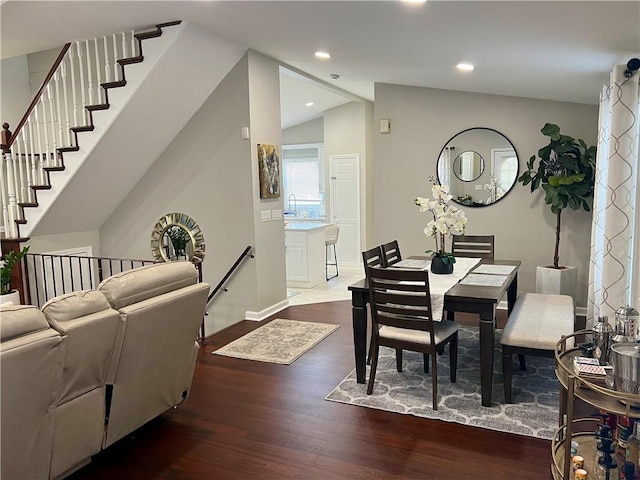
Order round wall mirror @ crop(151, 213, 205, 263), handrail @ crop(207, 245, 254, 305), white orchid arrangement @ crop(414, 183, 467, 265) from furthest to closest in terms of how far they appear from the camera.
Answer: round wall mirror @ crop(151, 213, 205, 263)
handrail @ crop(207, 245, 254, 305)
white orchid arrangement @ crop(414, 183, 467, 265)

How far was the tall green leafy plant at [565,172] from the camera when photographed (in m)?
4.82

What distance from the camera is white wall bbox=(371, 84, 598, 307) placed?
5242 millimetres

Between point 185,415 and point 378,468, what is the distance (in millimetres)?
1345

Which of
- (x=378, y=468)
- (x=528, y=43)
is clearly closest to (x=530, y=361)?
(x=378, y=468)

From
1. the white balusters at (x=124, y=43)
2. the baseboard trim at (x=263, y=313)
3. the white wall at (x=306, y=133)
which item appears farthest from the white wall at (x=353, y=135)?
the white balusters at (x=124, y=43)

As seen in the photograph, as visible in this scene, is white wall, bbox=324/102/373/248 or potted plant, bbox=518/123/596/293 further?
white wall, bbox=324/102/373/248

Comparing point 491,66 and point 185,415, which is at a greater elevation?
point 491,66

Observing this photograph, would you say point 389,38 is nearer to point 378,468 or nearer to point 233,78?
point 233,78

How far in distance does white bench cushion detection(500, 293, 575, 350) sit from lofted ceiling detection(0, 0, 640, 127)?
1.85 meters

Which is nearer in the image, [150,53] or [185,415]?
[185,415]

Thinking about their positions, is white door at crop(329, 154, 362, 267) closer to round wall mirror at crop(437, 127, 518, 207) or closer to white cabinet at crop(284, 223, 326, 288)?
white cabinet at crop(284, 223, 326, 288)

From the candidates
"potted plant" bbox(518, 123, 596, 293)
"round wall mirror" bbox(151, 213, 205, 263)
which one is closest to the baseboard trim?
"round wall mirror" bbox(151, 213, 205, 263)

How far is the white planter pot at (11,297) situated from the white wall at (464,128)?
4.16 metres

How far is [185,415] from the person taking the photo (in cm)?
315
